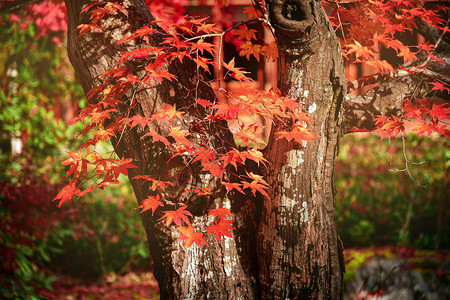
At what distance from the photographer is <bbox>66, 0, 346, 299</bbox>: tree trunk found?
2.38 metres

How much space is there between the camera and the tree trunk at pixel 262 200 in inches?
93.5

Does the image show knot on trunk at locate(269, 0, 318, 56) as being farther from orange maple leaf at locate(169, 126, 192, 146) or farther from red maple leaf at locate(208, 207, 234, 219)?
red maple leaf at locate(208, 207, 234, 219)

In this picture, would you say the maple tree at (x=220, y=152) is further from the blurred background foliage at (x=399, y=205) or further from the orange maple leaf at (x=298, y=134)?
the blurred background foliage at (x=399, y=205)

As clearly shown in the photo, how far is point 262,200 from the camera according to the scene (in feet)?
8.36

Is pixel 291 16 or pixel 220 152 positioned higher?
pixel 291 16

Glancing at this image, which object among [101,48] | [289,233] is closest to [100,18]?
[101,48]

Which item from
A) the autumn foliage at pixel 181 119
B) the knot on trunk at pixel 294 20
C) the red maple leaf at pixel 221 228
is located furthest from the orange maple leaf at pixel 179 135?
the knot on trunk at pixel 294 20

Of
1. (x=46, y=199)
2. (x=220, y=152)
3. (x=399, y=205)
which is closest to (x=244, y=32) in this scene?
(x=220, y=152)

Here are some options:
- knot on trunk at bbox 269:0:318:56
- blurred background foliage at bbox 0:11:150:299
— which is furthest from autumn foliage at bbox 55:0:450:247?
blurred background foliage at bbox 0:11:150:299

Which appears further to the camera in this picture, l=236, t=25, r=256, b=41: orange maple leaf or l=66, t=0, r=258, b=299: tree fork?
l=236, t=25, r=256, b=41: orange maple leaf

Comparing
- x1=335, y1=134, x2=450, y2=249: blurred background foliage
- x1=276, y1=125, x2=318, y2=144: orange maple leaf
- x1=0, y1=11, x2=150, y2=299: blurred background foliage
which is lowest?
x1=335, y1=134, x2=450, y2=249: blurred background foliage

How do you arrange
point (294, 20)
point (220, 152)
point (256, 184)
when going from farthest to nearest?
1. point (220, 152)
2. point (256, 184)
3. point (294, 20)

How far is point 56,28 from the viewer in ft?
18.9

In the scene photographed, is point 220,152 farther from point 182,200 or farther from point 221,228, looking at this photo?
point 221,228
